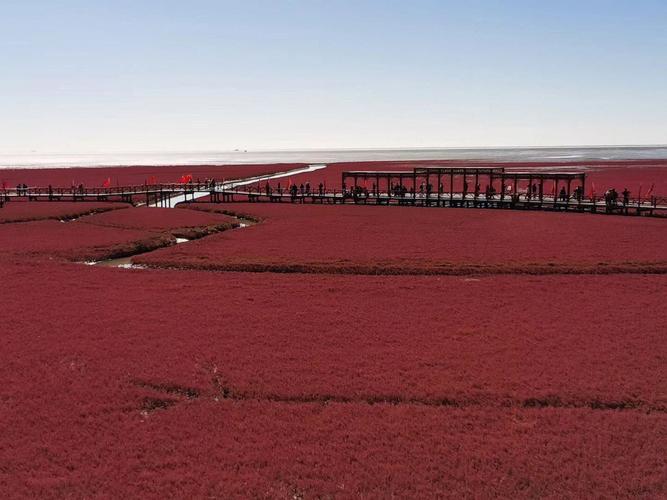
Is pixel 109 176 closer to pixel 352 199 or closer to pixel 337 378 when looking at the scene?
pixel 352 199

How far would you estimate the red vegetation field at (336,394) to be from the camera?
438 inches

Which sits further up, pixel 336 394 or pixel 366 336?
pixel 366 336

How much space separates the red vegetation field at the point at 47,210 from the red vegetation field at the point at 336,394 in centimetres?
2981

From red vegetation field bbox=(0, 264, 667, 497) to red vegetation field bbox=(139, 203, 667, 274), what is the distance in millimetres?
5300

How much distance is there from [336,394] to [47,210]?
4859 cm

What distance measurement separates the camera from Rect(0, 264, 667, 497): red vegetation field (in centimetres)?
→ 1113

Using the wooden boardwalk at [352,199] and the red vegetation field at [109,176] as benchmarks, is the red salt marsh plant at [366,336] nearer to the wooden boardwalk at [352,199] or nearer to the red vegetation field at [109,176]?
the wooden boardwalk at [352,199]

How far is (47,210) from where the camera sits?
180 ft

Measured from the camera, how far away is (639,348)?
17422mm

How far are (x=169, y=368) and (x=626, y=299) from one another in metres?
17.2

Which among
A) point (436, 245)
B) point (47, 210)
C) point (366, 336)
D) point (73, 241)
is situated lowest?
point (366, 336)

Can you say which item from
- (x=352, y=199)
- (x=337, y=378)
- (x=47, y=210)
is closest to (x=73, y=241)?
(x=47, y=210)

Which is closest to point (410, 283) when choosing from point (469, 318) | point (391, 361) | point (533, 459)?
point (469, 318)

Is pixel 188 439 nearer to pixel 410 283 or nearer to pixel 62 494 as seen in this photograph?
pixel 62 494
